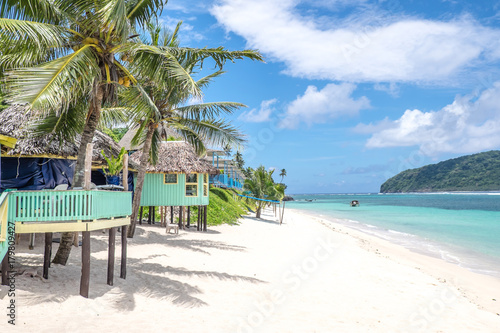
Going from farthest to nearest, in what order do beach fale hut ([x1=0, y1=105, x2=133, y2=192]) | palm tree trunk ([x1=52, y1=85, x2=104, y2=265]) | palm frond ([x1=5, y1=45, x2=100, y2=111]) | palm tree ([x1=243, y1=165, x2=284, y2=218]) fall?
1. palm tree ([x1=243, y1=165, x2=284, y2=218])
2. beach fale hut ([x1=0, y1=105, x2=133, y2=192])
3. palm tree trunk ([x1=52, y1=85, x2=104, y2=265])
4. palm frond ([x1=5, y1=45, x2=100, y2=111])

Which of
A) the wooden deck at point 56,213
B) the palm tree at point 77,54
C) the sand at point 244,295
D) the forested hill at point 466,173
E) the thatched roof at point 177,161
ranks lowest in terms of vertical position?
the sand at point 244,295

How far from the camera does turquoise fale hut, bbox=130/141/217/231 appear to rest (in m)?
18.3

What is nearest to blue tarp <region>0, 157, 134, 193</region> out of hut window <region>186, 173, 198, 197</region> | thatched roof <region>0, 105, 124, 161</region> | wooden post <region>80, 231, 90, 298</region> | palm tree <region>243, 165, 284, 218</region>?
thatched roof <region>0, 105, 124, 161</region>

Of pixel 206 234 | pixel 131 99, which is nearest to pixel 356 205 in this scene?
pixel 206 234

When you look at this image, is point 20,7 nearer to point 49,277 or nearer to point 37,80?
point 37,80

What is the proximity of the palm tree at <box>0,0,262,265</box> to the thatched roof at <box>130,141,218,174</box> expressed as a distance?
7.43 metres

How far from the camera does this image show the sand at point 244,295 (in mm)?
7102

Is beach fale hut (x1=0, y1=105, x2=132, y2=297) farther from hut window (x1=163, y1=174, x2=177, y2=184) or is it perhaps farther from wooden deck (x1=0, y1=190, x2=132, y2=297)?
hut window (x1=163, y1=174, x2=177, y2=184)

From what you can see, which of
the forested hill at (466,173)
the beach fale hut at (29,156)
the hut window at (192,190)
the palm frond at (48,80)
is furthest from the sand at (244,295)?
the forested hill at (466,173)

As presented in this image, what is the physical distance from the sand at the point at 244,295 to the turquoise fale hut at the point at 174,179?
403cm

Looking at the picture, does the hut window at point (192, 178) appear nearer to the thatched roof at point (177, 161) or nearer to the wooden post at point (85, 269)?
the thatched roof at point (177, 161)

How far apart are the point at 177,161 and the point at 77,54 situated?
34.2ft

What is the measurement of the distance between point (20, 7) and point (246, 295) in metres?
7.72

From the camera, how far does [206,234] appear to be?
19469 mm
